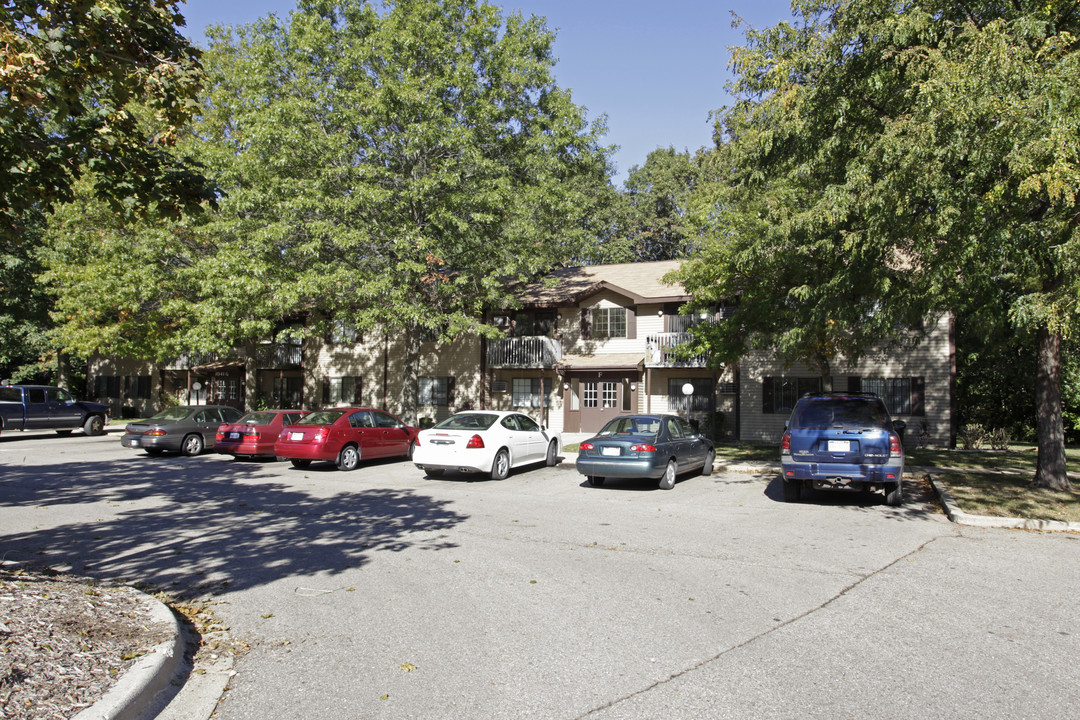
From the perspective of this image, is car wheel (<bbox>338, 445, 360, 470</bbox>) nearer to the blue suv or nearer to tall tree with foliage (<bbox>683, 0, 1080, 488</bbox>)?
the blue suv

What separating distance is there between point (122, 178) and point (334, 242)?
50.8ft

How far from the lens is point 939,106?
10.0m

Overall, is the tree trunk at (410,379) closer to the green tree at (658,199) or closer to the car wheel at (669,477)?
the car wheel at (669,477)

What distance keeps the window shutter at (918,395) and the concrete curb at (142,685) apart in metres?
23.3

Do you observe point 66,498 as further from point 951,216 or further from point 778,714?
point 951,216

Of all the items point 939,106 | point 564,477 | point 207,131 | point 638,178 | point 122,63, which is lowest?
point 564,477

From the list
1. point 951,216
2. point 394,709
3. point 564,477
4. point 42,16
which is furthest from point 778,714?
point 564,477

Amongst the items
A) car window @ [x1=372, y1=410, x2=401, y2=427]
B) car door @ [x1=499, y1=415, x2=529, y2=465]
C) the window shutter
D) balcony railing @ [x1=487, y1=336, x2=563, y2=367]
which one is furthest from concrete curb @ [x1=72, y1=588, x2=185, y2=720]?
the window shutter

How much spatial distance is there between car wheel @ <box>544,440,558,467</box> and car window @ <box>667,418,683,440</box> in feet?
12.2

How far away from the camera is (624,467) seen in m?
13.0

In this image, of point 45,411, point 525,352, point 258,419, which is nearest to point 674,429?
point 258,419

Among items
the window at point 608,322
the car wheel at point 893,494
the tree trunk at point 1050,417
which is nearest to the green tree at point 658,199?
the window at point 608,322

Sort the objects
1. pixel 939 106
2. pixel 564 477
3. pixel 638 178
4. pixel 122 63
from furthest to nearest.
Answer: pixel 638 178 → pixel 564 477 → pixel 939 106 → pixel 122 63

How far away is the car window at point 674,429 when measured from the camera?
45.7ft
